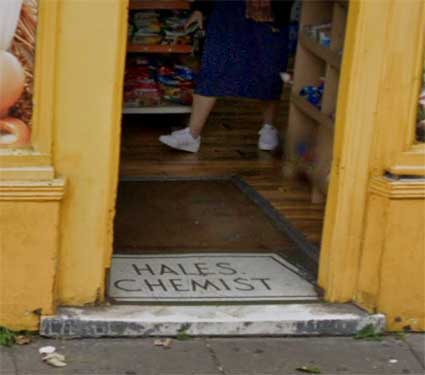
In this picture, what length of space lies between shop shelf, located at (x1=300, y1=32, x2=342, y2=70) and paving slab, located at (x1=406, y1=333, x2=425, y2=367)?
6.58ft

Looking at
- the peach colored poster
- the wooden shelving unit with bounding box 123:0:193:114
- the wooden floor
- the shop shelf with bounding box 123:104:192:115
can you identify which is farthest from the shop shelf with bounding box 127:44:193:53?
the peach colored poster

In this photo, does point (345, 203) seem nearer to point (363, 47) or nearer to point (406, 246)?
point (406, 246)

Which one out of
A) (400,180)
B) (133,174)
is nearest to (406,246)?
(400,180)

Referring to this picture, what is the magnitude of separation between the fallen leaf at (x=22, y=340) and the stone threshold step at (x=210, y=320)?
7 cm

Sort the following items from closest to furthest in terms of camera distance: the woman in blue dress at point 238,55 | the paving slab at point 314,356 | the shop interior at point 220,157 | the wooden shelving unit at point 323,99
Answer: the paving slab at point 314,356, the shop interior at point 220,157, the wooden shelving unit at point 323,99, the woman in blue dress at point 238,55

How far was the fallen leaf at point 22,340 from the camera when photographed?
19.9 ft

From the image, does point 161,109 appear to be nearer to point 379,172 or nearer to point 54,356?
point 379,172

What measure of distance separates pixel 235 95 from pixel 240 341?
10.8 ft

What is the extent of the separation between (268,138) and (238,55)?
2.51 feet

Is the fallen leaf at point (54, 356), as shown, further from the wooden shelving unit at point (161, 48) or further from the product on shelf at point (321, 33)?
the wooden shelving unit at point (161, 48)

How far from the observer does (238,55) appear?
30.0 feet

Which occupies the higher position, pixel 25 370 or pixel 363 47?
pixel 363 47

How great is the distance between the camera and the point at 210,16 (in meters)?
9.12

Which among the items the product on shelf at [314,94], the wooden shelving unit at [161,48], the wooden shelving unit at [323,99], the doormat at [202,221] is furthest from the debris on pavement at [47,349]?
the wooden shelving unit at [161,48]
